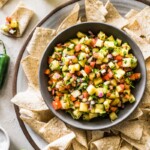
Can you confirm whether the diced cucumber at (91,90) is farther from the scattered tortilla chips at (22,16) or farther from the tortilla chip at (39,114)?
the scattered tortilla chips at (22,16)

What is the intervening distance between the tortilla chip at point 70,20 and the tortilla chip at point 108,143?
89 cm

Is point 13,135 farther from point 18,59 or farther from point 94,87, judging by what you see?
point 94,87

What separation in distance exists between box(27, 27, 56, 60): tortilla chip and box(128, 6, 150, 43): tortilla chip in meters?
0.65

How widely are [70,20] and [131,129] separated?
93cm

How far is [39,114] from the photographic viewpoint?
3381 millimetres

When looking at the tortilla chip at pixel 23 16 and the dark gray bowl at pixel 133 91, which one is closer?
the dark gray bowl at pixel 133 91

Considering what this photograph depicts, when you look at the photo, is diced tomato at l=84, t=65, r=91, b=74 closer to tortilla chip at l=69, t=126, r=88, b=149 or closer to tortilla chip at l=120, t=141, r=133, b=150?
tortilla chip at l=69, t=126, r=88, b=149

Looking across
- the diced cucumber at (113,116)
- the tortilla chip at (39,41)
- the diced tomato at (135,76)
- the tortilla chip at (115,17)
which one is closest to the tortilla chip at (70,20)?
the tortilla chip at (39,41)

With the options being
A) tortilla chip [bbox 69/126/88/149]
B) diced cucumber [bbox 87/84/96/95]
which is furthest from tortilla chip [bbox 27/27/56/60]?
tortilla chip [bbox 69/126/88/149]

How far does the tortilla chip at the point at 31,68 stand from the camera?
3334 mm

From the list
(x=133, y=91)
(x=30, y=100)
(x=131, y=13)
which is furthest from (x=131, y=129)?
(x=131, y=13)

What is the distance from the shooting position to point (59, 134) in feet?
10.8

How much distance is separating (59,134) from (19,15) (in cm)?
106

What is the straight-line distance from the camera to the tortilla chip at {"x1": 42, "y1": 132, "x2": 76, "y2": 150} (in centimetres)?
318
